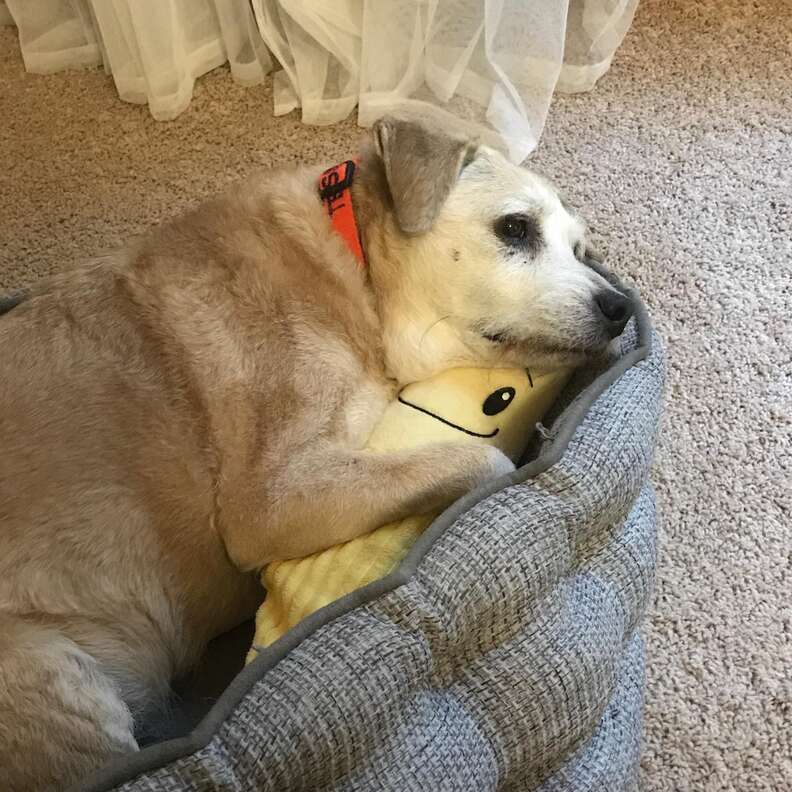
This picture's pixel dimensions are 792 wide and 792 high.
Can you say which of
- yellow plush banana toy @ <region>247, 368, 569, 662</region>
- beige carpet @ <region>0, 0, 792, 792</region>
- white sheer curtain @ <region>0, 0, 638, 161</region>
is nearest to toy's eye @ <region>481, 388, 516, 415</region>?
yellow plush banana toy @ <region>247, 368, 569, 662</region>

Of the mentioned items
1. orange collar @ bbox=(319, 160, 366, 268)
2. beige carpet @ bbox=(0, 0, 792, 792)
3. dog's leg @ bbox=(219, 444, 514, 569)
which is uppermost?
orange collar @ bbox=(319, 160, 366, 268)

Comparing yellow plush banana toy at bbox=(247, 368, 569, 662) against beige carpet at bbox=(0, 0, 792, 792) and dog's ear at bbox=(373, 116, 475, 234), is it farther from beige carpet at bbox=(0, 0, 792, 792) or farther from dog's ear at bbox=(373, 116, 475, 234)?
beige carpet at bbox=(0, 0, 792, 792)

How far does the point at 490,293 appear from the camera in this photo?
1504 mm

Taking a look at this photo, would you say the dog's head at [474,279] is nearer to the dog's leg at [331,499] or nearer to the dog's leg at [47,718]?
the dog's leg at [331,499]

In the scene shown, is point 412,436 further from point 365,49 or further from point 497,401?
point 365,49

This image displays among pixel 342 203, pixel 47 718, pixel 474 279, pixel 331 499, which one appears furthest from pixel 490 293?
pixel 47 718

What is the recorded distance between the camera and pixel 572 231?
162 centimetres

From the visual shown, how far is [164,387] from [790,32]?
2.13 meters

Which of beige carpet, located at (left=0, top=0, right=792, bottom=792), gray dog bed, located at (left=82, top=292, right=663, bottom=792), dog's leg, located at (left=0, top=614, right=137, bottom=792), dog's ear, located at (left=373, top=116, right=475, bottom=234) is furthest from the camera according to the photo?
beige carpet, located at (left=0, top=0, right=792, bottom=792)

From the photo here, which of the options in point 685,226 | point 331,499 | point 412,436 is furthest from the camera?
point 685,226

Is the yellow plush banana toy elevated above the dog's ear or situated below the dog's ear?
below

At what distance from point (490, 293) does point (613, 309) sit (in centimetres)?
21

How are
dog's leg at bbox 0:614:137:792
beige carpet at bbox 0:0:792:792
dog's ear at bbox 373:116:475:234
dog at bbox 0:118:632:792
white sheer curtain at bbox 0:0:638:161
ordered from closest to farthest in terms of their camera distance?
dog's leg at bbox 0:614:137:792 < dog at bbox 0:118:632:792 < dog's ear at bbox 373:116:475:234 < beige carpet at bbox 0:0:792:792 < white sheer curtain at bbox 0:0:638:161

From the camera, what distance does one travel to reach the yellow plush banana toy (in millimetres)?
1303
